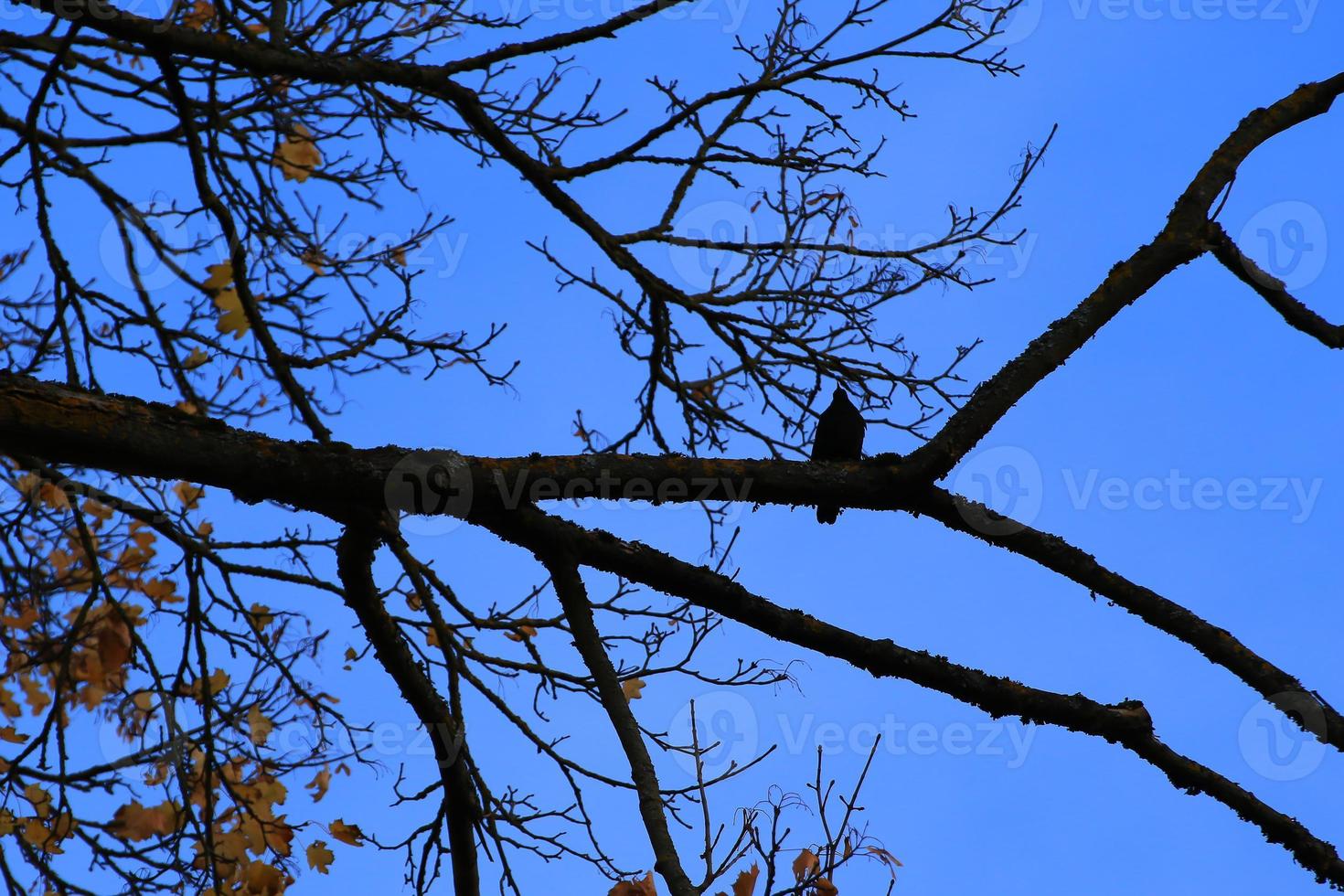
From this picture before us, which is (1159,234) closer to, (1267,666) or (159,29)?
(1267,666)

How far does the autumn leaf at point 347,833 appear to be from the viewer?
379cm

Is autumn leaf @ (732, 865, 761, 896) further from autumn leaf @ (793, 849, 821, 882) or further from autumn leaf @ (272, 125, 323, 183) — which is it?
autumn leaf @ (272, 125, 323, 183)

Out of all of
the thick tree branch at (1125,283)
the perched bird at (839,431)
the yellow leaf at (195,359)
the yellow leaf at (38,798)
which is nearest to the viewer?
the thick tree branch at (1125,283)

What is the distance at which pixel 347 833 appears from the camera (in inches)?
150

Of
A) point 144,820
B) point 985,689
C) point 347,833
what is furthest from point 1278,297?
point 144,820

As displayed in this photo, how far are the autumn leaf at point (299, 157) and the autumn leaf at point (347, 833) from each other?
8.50 ft

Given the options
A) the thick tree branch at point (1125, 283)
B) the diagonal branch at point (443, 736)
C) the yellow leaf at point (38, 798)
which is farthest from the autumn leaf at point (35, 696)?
the thick tree branch at point (1125, 283)

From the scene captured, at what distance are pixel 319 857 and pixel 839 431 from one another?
2754 millimetres

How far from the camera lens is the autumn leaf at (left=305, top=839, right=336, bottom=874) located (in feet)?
12.7

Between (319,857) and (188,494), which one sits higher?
(188,494)

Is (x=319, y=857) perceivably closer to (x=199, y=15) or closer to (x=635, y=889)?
(x=635, y=889)

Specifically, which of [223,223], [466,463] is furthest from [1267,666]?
[223,223]

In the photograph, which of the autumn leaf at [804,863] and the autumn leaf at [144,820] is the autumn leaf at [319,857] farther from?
the autumn leaf at [804,863]

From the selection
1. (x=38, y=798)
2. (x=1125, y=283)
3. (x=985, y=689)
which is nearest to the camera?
(x=985, y=689)
